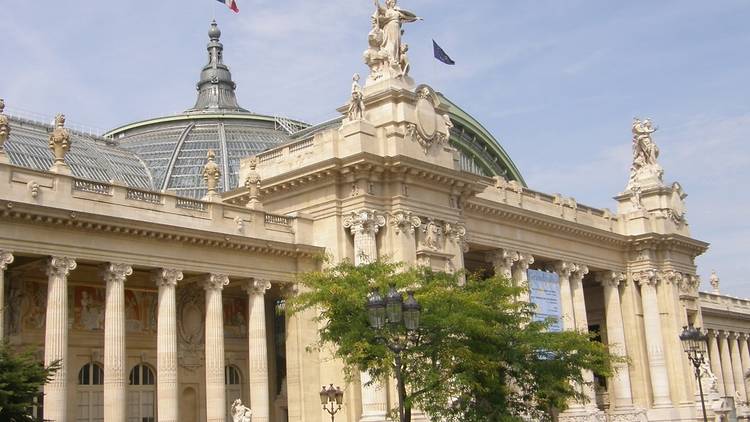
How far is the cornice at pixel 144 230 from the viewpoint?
3166cm

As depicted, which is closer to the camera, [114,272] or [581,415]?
[114,272]

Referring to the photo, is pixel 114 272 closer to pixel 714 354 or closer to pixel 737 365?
pixel 714 354

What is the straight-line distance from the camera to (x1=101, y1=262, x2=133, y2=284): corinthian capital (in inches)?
1351

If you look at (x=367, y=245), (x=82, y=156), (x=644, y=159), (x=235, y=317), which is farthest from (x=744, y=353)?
(x=82, y=156)

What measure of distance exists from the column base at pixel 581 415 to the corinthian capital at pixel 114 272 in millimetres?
27078

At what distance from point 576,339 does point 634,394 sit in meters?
24.4

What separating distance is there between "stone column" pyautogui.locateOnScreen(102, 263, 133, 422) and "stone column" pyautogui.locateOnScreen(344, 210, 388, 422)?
364 inches

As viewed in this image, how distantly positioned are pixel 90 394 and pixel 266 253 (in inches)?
339

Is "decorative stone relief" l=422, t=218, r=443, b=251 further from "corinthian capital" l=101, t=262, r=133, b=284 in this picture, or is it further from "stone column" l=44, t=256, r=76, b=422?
"stone column" l=44, t=256, r=76, b=422

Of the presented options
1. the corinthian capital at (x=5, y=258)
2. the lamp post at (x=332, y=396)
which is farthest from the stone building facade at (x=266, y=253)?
the lamp post at (x=332, y=396)

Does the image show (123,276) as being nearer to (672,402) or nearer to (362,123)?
(362,123)

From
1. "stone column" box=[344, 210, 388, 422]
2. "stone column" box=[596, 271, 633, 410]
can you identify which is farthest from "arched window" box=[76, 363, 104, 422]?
"stone column" box=[596, 271, 633, 410]

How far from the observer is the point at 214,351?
3712 centimetres

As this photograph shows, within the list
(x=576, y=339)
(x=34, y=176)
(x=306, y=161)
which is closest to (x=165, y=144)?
(x=306, y=161)
